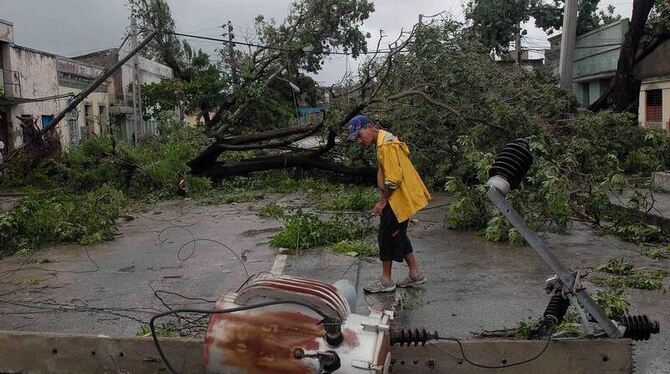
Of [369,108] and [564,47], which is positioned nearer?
[369,108]

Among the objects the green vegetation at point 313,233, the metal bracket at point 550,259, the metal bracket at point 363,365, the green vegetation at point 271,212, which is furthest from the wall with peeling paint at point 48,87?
the metal bracket at point 363,365

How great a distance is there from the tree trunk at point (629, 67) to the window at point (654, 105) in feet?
1.76

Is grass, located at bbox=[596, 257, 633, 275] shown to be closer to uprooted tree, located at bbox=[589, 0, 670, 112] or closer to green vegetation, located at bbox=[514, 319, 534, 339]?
green vegetation, located at bbox=[514, 319, 534, 339]

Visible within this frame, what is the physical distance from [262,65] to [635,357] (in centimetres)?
1978

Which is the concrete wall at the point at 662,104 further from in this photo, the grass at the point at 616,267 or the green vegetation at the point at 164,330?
the green vegetation at the point at 164,330

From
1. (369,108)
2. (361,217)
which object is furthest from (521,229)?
(369,108)

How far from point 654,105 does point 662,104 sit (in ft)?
1.80

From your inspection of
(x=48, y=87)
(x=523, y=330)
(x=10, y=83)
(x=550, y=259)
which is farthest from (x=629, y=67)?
(x=48, y=87)

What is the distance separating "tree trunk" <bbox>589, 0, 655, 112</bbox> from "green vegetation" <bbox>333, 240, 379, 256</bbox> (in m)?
17.1

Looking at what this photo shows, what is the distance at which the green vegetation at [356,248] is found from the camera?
330 inches

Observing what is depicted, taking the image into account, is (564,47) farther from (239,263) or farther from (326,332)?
(326,332)

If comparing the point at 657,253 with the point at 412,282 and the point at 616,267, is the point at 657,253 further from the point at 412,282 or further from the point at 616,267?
the point at 412,282

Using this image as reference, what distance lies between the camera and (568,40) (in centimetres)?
1962

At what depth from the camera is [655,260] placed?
7.79 m
